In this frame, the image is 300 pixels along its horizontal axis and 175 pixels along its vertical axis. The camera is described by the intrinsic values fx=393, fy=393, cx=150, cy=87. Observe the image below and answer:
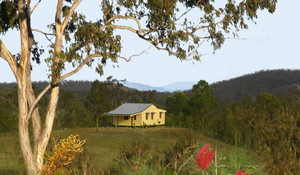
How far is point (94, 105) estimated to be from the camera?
37.4 m

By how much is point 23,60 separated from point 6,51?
62 cm

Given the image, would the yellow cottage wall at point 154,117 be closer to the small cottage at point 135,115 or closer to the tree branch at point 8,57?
the small cottage at point 135,115

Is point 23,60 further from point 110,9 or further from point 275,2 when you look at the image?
point 275,2

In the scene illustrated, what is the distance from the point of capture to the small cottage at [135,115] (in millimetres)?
37531

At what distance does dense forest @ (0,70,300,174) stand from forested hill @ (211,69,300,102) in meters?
44.8

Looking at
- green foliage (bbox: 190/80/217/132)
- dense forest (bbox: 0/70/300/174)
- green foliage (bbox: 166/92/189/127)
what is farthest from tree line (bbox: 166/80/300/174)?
green foliage (bbox: 166/92/189/127)

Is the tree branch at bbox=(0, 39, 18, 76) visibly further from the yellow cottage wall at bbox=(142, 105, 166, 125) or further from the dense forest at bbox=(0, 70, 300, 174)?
the yellow cottage wall at bbox=(142, 105, 166, 125)

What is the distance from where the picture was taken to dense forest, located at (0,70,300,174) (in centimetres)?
852

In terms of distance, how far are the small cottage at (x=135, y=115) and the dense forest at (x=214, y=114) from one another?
5.19 feet

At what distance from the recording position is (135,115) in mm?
38469

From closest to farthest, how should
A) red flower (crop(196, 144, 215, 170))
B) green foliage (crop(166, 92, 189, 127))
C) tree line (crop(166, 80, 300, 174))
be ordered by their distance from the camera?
red flower (crop(196, 144, 215, 170)) < tree line (crop(166, 80, 300, 174)) < green foliage (crop(166, 92, 189, 127))

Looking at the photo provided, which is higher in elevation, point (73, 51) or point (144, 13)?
point (144, 13)

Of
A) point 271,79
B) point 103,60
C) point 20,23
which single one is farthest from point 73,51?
point 271,79

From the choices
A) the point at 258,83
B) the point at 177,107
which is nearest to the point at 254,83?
the point at 258,83
